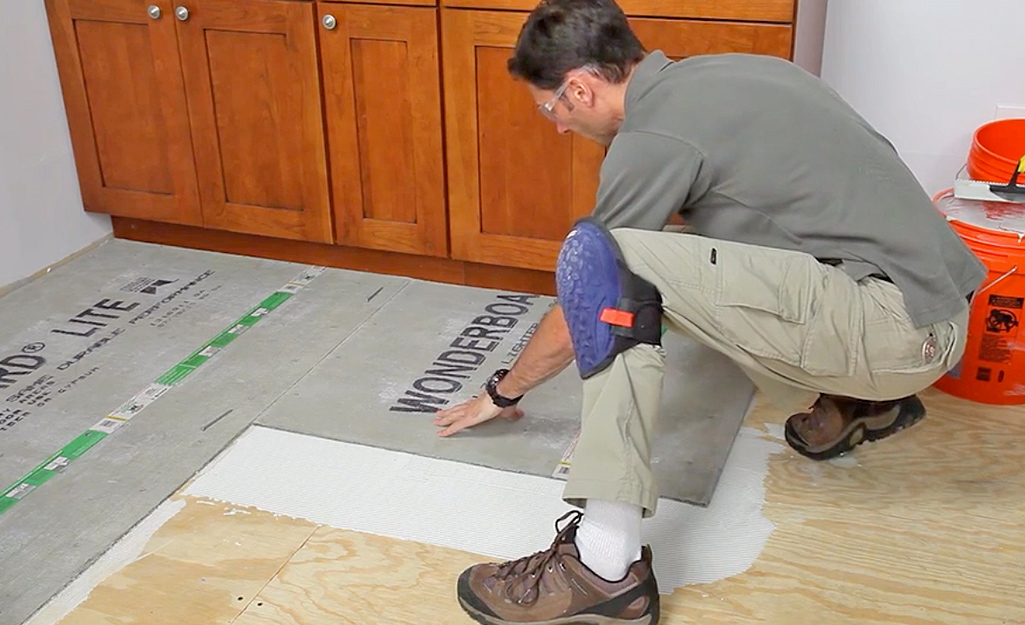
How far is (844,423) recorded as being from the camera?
6.45 feet

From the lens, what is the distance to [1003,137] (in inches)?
90.2

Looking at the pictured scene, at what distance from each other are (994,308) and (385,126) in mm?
1439

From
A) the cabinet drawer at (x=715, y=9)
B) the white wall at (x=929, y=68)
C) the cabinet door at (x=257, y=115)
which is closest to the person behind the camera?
the cabinet drawer at (x=715, y=9)

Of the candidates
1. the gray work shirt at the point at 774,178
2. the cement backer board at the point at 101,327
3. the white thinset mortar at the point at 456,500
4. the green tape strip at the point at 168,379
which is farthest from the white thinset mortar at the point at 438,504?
the gray work shirt at the point at 774,178

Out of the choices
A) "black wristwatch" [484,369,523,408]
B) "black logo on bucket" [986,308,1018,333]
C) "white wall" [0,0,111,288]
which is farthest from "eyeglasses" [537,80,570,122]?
"white wall" [0,0,111,288]

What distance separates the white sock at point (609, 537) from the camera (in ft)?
4.92

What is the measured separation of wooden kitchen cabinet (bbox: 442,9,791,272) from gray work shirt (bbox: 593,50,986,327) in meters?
0.80

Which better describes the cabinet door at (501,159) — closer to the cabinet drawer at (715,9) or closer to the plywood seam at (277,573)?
the cabinet drawer at (715,9)

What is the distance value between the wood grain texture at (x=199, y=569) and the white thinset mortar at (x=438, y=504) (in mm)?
23

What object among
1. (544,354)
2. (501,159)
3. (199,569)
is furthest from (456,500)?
(501,159)

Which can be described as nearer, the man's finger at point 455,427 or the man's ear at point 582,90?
the man's ear at point 582,90

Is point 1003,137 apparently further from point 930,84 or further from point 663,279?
point 663,279

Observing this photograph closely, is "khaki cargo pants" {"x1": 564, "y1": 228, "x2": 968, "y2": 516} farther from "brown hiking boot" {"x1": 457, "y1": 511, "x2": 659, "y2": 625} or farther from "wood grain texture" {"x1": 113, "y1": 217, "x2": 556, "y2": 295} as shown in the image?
"wood grain texture" {"x1": 113, "y1": 217, "x2": 556, "y2": 295}

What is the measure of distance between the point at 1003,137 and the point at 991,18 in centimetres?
26
